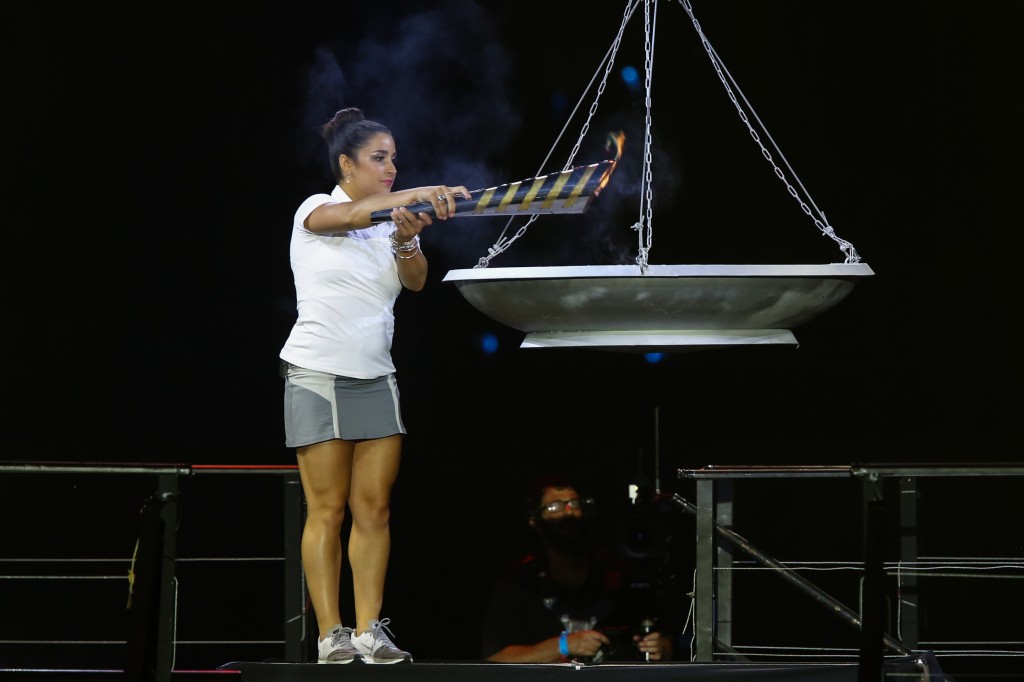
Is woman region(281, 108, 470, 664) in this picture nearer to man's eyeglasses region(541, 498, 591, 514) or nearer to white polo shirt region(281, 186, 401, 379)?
white polo shirt region(281, 186, 401, 379)

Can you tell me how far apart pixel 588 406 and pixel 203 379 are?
1335mm

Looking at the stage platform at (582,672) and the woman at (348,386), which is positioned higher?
the woman at (348,386)

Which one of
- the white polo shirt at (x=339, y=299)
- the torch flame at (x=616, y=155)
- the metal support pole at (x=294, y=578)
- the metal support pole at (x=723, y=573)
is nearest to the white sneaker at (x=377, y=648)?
the metal support pole at (x=294, y=578)

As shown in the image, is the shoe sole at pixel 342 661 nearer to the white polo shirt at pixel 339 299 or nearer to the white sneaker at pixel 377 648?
the white sneaker at pixel 377 648

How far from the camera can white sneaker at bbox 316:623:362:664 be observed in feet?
8.55

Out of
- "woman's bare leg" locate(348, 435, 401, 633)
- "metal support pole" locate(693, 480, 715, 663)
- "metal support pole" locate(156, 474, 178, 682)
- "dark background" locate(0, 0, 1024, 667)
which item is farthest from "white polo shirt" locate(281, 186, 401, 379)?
"dark background" locate(0, 0, 1024, 667)

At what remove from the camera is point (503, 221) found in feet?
15.0

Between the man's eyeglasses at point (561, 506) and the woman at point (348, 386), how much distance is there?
2.59 feet

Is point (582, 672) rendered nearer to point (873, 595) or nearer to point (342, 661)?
point (342, 661)

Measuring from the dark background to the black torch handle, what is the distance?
205cm

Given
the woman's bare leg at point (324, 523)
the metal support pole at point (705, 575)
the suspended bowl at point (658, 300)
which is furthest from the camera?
the metal support pole at point (705, 575)

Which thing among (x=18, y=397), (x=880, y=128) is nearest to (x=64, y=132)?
(x=18, y=397)

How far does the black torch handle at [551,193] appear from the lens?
2.22 meters

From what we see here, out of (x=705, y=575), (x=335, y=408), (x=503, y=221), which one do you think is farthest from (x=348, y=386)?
(x=503, y=221)
